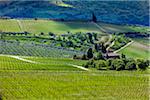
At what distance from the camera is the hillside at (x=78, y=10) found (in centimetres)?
15700

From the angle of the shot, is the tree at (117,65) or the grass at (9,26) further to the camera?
the grass at (9,26)

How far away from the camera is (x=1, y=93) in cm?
4981

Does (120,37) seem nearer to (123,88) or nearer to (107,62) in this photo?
(107,62)

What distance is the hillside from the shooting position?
15700cm

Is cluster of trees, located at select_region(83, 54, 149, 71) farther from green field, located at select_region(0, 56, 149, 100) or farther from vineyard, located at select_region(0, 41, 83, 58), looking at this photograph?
vineyard, located at select_region(0, 41, 83, 58)

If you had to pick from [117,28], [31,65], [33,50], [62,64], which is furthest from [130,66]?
[117,28]

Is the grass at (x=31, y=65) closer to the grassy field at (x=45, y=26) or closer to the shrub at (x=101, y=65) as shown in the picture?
the shrub at (x=101, y=65)

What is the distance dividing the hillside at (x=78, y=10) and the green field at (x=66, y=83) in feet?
277

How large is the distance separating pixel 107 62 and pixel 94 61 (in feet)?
7.03

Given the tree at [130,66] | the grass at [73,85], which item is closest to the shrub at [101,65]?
the tree at [130,66]

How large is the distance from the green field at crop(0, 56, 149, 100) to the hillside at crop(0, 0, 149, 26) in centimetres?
8431

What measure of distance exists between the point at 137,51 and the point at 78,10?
247ft

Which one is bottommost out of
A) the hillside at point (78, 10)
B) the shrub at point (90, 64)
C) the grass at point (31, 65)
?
the hillside at point (78, 10)

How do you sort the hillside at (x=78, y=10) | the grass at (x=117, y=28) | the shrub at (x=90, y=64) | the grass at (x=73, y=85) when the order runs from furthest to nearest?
the hillside at (x=78, y=10) → the grass at (x=117, y=28) → the shrub at (x=90, y=64) → the grass at (x=73, y=85)
